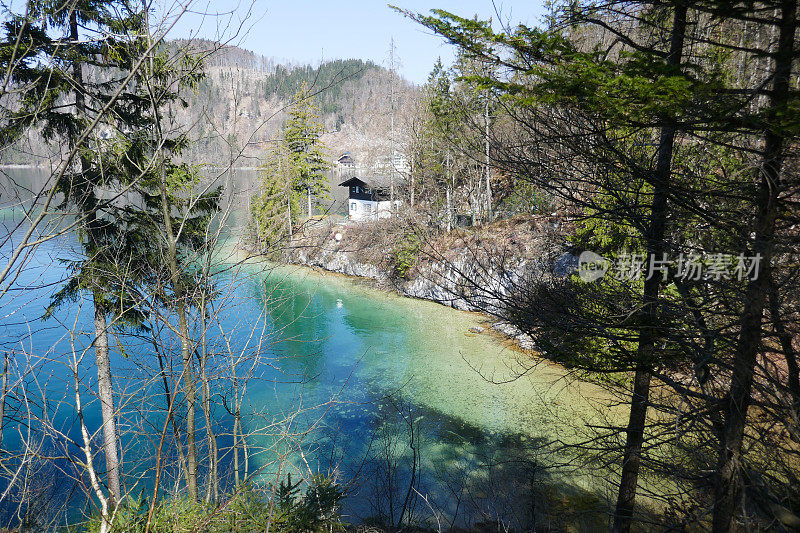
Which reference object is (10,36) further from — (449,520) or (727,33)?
(449,520)

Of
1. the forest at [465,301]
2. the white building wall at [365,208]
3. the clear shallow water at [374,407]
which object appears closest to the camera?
the forest at [465,301]

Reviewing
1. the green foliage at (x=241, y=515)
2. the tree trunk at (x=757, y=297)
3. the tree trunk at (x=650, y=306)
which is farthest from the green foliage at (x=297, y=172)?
the tree trunk at (x=757, y=297)

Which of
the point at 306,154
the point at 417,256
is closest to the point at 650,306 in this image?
the point at 417,256

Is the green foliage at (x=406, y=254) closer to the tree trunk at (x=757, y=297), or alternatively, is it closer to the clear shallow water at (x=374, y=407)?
the clear shallow water at (x=374, y=407)

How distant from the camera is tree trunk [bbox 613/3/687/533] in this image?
427cm

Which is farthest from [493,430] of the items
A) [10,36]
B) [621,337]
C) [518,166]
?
[10,36]

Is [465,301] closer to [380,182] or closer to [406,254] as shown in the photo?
[406,254]

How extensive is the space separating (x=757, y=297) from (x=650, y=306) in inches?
48.5

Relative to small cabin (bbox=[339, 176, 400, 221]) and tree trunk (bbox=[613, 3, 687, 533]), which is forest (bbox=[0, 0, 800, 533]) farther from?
small cabin (bbox=[339, 176, 400, 221])

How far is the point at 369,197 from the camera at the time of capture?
33656 mm

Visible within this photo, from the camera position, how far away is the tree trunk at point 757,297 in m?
3.11

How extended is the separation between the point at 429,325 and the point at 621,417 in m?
9.09

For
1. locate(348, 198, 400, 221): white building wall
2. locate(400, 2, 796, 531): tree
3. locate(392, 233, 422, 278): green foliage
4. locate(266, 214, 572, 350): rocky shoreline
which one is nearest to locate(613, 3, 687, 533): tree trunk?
locate(400, 2, 796, 531): tree

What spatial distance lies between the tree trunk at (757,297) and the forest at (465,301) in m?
0.02
